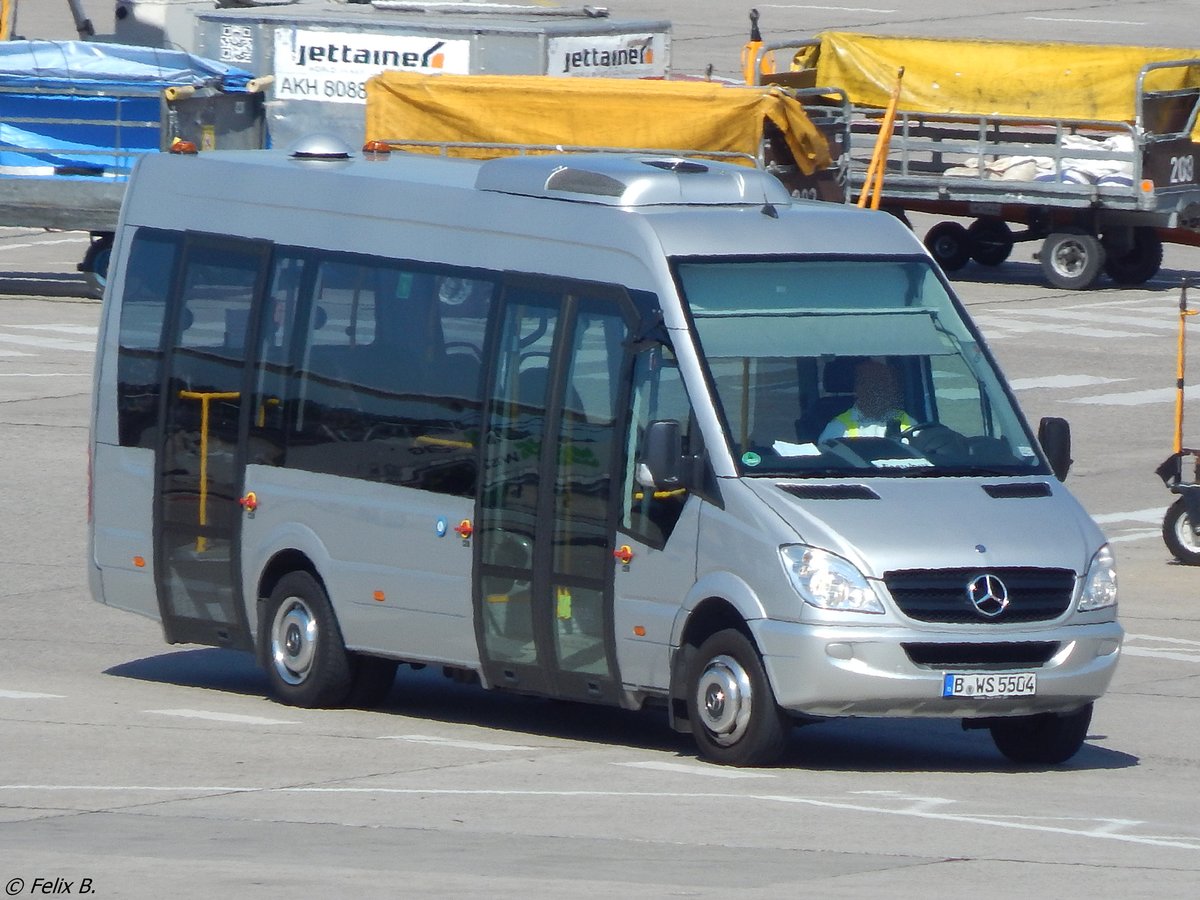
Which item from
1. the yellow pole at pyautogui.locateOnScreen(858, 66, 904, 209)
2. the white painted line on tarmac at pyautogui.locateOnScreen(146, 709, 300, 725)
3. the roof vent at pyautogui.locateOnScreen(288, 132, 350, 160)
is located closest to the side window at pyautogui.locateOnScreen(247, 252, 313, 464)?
the roof vent at pyautogui.locateOnScreen(288, 132, 350, 160)

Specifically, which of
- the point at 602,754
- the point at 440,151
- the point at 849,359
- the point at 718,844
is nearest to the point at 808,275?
the point at 849,359

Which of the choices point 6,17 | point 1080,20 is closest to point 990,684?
point 6,17

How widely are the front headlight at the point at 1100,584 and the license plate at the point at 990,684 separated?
16.2 inches

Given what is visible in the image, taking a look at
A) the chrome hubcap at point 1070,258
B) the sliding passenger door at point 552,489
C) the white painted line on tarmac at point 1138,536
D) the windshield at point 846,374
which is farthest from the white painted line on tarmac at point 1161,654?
the chrome hubcap at point 1070,258

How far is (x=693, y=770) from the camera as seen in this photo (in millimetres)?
10992

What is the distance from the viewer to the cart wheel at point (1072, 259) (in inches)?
1265

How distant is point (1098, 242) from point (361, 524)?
2108 centimetres

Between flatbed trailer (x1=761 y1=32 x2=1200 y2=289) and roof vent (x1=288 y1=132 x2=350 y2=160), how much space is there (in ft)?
61.0

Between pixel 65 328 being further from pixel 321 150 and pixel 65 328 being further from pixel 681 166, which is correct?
pixel 681 166

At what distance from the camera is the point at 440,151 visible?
30.7 metres

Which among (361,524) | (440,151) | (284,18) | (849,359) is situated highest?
(284,18)

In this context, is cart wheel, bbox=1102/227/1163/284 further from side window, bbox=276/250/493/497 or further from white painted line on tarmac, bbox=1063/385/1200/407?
side window, bbox=276/250/493/497

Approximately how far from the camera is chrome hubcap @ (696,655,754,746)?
10.8 meters

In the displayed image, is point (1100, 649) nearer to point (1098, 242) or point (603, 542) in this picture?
point (603, 542)
